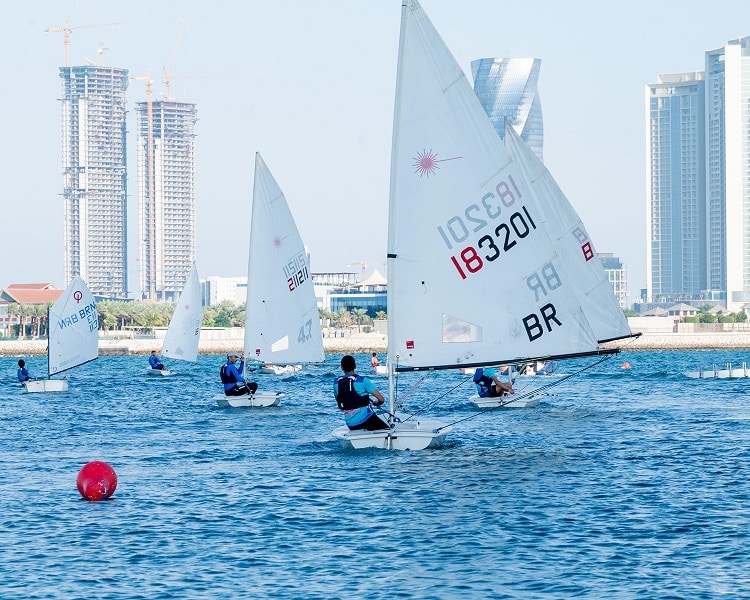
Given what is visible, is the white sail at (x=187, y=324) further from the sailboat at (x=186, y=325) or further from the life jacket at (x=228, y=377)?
the life jacket at (x=228, y=377)

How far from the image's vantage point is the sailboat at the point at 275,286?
50.7 metres

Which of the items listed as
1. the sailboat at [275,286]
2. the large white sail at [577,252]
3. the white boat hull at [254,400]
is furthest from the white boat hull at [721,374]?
the white boat hull at [254,400]

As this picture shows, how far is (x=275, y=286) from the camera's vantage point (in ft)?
167

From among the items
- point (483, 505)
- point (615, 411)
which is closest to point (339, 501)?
point (483, 505)

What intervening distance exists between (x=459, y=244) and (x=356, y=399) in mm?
4336

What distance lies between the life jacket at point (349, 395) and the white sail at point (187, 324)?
2027 inches

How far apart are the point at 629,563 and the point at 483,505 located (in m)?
5.14

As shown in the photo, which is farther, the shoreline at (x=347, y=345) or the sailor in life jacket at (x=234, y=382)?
the shoreline at (x=347, y=345)

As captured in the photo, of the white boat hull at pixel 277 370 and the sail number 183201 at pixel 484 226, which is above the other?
the sail number 183201 at pixel 484 226

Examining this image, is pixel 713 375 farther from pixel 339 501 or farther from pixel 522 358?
pixel 339 501

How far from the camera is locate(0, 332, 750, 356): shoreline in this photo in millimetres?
174000

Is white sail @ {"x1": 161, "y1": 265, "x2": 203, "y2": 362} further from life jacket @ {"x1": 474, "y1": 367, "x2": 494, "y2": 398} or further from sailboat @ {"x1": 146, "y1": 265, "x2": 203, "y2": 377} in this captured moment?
life jacket @ {"x1": 474, "y1": 367, "x2": 494, "y2": 398}

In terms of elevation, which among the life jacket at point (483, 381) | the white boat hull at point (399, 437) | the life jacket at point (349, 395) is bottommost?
the white boat hull at point (399, 437)

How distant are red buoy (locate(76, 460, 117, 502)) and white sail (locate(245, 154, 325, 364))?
24616mm
